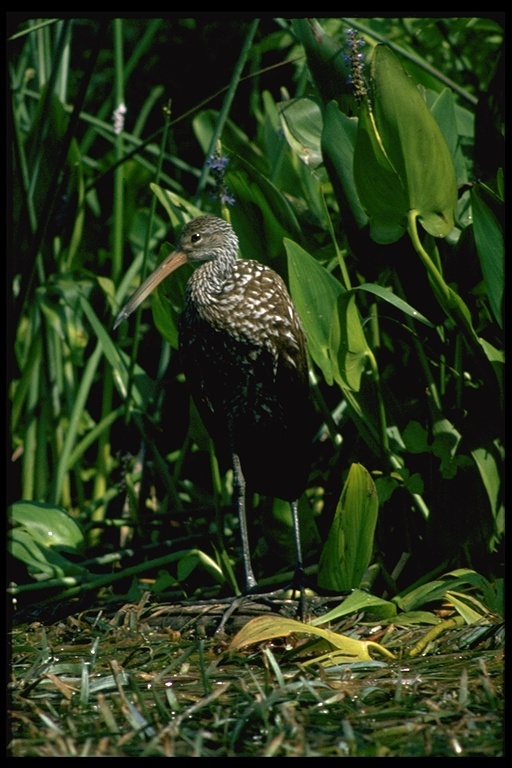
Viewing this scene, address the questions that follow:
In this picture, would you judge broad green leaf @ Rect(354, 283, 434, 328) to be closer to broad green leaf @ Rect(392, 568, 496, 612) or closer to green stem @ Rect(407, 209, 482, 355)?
green stem @ Rect(407, 209, 482, 355)

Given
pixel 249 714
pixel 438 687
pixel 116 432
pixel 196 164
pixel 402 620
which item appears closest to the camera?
pixel 249 714

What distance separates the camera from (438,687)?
2.67m

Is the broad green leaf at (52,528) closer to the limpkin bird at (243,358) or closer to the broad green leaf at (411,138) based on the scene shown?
the limpkin bird at (243,358)

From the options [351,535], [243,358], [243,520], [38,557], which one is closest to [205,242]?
[243,358]

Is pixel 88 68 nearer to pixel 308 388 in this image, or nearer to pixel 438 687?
pixel 308 388

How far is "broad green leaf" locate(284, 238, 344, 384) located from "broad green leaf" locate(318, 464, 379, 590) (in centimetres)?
42

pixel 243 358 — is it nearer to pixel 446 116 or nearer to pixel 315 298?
pixel 315 298

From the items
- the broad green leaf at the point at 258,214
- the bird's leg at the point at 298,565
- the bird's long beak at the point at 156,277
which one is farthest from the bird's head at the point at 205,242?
the bird's leg at the point at 298,565

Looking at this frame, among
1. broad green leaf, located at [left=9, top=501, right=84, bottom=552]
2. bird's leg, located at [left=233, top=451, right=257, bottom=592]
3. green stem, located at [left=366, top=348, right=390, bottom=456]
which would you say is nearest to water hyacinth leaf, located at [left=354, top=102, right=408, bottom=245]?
green stem, located at [left=366, top=348, right=390, bottom=456]

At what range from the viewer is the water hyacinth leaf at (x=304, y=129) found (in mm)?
3742

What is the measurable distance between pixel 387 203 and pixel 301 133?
2.10ft

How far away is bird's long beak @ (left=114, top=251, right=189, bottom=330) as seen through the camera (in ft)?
12.0

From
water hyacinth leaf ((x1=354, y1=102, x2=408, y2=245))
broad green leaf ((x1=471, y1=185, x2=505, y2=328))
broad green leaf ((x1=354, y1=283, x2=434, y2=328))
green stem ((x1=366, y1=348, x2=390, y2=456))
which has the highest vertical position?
water hyacinth leaf ((x1=354, y1=102, x2=408, y2=245))

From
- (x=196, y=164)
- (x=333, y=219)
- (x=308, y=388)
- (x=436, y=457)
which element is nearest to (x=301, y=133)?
(x=333, y=219)
